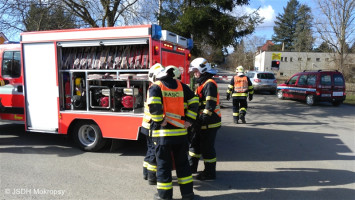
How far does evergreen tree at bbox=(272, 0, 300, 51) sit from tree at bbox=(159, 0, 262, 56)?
54.0m

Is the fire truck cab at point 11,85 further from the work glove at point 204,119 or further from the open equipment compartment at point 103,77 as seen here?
the work glove at point 204,119

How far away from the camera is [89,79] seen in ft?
17.2

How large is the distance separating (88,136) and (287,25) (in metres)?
63.6

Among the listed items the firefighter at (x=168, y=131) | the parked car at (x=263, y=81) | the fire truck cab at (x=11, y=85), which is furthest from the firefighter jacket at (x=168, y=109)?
the parked car at (x=263, y=81)

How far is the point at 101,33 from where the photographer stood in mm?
4906

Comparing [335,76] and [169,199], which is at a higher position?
[335,76]

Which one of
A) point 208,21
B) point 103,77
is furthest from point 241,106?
point 103,77

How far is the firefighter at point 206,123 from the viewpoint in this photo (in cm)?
403

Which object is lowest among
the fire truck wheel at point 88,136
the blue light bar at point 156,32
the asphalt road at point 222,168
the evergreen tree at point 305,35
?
the asphalt road at point 222,168

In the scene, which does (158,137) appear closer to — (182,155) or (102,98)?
(182,155)

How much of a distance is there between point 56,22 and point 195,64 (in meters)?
10.2

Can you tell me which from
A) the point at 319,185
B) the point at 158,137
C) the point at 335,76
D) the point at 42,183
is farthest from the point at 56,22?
the point at 335,76

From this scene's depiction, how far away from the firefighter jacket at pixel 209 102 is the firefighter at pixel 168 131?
61 centimetres

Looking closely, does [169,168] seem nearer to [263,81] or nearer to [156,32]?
[156,32]
